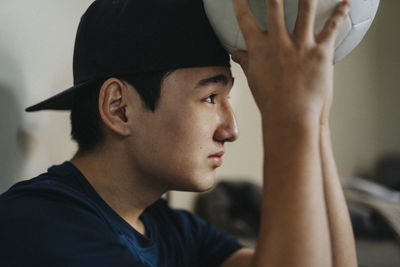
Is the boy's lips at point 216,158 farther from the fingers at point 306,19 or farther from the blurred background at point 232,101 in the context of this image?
the blurred background at point 232,101

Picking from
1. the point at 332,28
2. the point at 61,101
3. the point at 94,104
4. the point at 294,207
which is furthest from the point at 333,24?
the point at 61,101

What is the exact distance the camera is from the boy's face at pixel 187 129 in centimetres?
83

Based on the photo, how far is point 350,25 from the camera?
741 millimetres

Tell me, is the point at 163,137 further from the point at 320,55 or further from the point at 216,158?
the point at 320,55

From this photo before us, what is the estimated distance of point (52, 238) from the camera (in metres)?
0.66

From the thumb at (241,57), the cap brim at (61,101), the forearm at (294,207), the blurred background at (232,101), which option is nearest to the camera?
the forearm at (294,207)

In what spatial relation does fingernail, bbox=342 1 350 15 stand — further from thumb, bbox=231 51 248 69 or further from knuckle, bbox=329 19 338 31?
thumb, bbox=231 51 248 69

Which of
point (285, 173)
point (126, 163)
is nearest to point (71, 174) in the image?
point (126, 163)

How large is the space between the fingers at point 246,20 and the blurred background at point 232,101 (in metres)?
0.66

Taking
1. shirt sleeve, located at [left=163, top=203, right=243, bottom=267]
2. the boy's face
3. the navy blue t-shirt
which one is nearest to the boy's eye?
the boy's face

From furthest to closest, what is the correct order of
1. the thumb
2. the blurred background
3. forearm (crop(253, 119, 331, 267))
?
the blurred background
the thumb
forearm (crop(253, 119, 331, 267))

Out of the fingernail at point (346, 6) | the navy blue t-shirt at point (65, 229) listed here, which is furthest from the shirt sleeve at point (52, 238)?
the fingernail at point (346, 6)

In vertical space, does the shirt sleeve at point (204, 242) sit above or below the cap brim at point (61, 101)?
below

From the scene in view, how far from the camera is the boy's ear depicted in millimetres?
863
